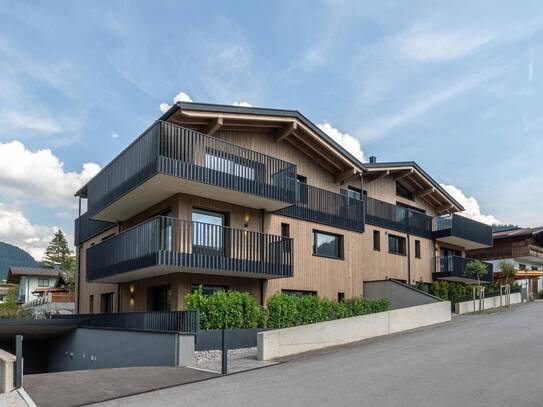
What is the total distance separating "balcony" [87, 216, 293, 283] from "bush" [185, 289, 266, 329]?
1136 millimetres

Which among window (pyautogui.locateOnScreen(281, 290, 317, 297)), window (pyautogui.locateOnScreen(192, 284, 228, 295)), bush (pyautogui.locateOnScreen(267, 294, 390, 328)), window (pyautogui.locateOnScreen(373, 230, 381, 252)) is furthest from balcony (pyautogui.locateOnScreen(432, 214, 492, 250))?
window (pyautogui.locateOnScreen(192, 284, 228, 295))

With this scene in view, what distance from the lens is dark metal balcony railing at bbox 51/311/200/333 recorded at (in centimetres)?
1691

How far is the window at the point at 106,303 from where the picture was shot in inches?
1059

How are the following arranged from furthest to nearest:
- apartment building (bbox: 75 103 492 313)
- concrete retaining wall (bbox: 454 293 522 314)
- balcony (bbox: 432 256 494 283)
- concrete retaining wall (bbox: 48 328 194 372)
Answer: balcony (bbox: 432 256 494 283)
concrete retaining wall (bbox: 454 293 522 314)
apartment building (bbox: 75 103 492 313)
concrete retaining wall (bbox: 48 328 194 372)

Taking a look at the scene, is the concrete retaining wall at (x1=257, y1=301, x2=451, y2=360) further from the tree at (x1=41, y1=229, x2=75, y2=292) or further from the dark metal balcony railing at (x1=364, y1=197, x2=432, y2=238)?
the tree at (x1=41, y1=229, x2=75, y2=292)

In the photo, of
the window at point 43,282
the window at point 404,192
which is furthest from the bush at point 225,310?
the window at point 43,282

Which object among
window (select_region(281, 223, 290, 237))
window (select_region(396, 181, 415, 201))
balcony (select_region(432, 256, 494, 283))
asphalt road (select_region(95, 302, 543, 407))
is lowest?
asphalt road (select_region(95, 302, 543, 407))

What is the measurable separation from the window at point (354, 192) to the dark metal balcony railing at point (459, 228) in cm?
792

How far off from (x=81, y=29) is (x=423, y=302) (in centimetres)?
1762

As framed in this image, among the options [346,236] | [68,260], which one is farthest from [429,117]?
[68,260]

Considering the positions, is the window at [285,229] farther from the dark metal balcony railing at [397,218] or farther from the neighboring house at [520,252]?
the neighboring house at [520,252]

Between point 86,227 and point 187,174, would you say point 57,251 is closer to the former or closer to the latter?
point 86,227

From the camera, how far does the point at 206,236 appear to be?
1892 cm

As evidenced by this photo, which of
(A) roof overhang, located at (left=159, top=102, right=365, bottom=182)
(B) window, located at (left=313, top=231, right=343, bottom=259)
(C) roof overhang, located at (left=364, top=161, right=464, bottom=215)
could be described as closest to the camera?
(A) roof overhang, located at (left=159, top=102, right=365, bottom=182)
